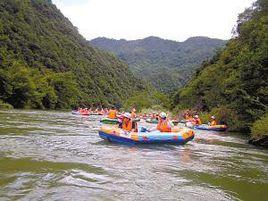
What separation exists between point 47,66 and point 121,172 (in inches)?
2966

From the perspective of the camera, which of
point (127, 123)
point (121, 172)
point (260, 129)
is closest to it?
point (121, 172)

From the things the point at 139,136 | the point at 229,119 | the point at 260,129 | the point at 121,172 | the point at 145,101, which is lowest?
the point at 121,172

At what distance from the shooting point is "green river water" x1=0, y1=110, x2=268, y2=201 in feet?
27.1

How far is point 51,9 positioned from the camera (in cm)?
11650

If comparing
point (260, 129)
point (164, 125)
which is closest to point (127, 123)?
point (164, 125)

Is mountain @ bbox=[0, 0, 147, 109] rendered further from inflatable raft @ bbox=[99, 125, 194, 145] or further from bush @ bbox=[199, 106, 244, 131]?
inflatable raft @ bbox=[99, 125, 194, 145]

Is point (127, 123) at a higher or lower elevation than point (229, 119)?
lower

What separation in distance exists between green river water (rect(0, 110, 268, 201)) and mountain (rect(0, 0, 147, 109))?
40830 mm

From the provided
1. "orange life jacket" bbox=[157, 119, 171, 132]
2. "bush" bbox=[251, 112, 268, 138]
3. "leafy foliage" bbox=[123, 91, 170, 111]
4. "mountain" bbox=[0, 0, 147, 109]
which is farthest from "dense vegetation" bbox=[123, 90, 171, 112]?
"orange life jacket" bbox=[157, 119, 171, 132]

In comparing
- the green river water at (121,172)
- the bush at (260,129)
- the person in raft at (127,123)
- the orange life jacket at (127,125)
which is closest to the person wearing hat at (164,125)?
the person in raft at (127,123)

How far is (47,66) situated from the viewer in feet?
273

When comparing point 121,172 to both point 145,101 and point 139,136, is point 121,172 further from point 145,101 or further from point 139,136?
point 145,101

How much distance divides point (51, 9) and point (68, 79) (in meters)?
48.1

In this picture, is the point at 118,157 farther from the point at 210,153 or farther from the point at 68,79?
the point at 68,79
